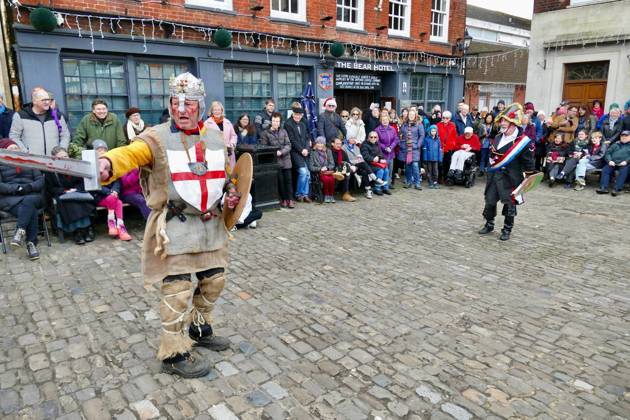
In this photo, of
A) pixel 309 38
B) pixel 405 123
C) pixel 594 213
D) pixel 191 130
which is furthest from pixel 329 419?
pixel 309 38

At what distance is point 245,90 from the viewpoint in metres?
11.1

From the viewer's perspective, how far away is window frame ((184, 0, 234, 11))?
973cm

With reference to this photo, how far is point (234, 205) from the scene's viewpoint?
10.4ft

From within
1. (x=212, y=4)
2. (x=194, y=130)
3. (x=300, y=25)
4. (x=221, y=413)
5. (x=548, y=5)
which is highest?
(x=548, y=5)

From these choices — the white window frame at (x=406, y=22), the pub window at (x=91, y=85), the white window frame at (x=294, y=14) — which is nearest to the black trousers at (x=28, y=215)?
the pub window at (x=91, y=85)

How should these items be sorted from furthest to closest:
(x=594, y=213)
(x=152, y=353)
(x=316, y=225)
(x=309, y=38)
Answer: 1. (x=309, y=38)
2. (x=594, y=213)
3. (x=316, y=225)
4. (x=152, y=353)

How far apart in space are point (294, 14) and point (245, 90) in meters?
2.45

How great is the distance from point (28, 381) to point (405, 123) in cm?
951

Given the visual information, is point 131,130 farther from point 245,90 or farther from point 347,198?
point 347,198

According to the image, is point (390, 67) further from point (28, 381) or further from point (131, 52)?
point (28, 381)

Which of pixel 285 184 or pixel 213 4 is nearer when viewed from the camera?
pixel 285 184

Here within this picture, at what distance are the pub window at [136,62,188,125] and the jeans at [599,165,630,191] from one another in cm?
996

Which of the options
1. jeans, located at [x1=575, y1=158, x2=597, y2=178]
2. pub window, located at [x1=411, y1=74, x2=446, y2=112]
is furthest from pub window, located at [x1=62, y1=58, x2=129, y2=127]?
jeans, located at [x1=575, y1=158, x2=597, y2=178]

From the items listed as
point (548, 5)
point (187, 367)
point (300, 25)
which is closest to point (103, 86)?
point (300, 25)
